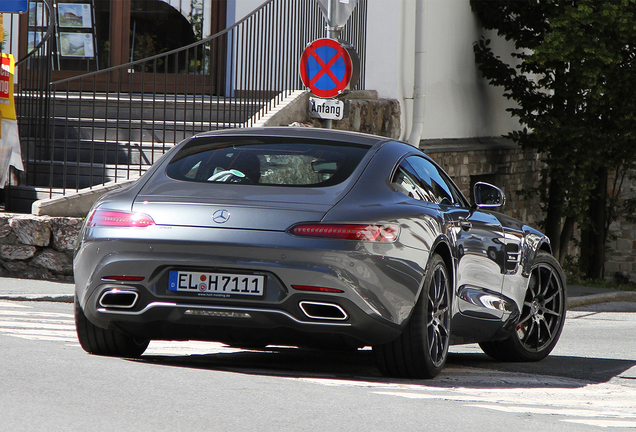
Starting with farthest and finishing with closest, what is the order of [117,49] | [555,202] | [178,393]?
1. [555,202]
2. [117,49]
3. [178,393]

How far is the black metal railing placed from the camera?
12117mm

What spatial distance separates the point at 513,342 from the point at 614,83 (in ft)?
36.2

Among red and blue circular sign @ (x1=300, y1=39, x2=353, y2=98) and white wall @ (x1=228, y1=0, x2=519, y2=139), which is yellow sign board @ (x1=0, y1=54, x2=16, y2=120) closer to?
red and blue circular sign @ (x1=300, y1=39, x2=353, y2=98)

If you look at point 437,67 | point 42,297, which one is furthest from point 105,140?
point 437,67

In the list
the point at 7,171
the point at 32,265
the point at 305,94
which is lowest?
the point at 32,265

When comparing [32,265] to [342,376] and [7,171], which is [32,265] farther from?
[342,376]

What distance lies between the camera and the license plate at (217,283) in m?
5.20

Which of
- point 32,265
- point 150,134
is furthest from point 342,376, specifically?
point 150,134

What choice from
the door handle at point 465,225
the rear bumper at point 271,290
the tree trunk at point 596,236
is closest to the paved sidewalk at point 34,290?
the rear bumper at point 271,290

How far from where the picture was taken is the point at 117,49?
16.7 meters

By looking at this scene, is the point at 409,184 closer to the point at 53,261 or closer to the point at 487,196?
the point at 487,196

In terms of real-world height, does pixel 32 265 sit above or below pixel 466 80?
below

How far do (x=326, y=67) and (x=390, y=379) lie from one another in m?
5.88

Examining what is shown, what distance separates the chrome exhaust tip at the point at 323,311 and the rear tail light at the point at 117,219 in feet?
2.97
